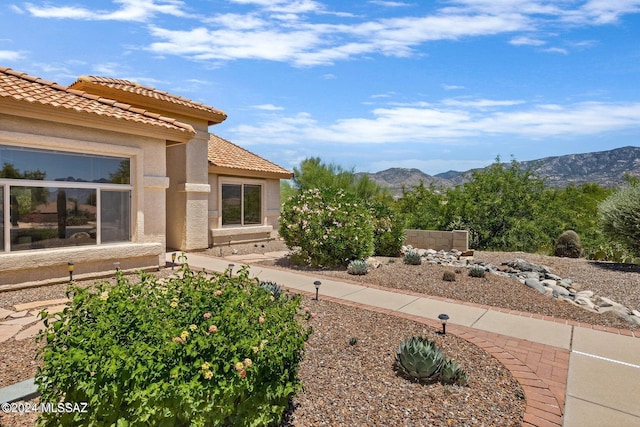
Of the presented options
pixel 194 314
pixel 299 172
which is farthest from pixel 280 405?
pixel 299 172

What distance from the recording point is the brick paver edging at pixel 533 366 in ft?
11.9

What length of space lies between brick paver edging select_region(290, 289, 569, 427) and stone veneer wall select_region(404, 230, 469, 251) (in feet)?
30.9

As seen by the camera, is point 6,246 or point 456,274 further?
point 456,274

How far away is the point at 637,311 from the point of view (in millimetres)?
7336

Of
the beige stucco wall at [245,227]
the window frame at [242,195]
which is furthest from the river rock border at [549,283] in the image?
the window frame at [242,195]

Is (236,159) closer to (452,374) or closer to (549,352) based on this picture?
(549,352)

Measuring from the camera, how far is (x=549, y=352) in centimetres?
510

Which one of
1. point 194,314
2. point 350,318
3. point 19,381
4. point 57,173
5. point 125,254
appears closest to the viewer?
point 194,314

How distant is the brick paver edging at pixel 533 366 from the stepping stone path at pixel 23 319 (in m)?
5.46

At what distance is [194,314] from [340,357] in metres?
2.15

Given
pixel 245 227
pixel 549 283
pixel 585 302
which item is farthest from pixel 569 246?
pixel 245 227

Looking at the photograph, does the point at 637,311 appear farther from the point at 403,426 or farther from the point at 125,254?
the point at 125,254

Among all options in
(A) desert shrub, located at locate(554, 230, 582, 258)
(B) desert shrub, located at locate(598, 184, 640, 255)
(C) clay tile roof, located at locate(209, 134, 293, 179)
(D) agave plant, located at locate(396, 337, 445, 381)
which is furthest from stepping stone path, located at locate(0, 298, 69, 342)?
(A) desert shrub, located at locate(554, 230, 582, 258)

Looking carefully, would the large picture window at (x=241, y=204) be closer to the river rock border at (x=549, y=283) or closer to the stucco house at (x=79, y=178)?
the stucco house at (x=79, y=178)
